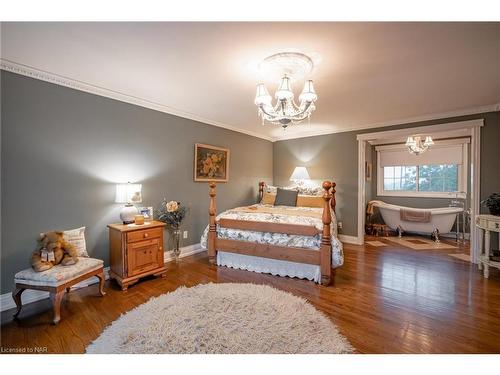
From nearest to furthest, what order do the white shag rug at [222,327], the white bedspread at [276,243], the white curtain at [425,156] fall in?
the white shag rug at [222,327], the white bedspread at [276,243], the white curtain at [425,156]

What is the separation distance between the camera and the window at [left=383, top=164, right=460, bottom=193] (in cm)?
521

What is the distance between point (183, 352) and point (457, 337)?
79.2 inches

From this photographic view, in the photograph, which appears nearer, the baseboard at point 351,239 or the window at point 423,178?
the baseboard at point 351,239

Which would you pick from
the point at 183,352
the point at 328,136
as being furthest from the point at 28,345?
the point at 328,136

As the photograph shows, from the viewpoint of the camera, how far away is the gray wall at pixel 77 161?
2084mm

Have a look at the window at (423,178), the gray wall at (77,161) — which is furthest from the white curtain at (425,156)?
the gray wall at (77,161)

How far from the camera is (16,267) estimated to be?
6.94 ft

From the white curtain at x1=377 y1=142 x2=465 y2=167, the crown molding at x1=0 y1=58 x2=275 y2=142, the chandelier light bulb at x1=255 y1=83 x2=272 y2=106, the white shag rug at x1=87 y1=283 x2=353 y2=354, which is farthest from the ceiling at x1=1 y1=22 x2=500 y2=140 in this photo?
the white curtain at x1=377 y1=142 x2=465 y2=167

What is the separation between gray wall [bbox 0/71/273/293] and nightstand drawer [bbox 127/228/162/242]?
0.55 m

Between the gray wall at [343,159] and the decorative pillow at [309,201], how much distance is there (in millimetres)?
890

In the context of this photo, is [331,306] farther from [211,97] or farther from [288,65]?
[211,97]

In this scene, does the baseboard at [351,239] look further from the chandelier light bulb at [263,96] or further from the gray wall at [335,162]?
the chandelier light bulb at [263,96]

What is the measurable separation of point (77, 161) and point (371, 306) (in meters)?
3.45
